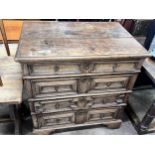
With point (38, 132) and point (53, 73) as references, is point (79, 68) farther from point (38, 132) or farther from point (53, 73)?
point (38, 132)

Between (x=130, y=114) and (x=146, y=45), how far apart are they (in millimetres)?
678

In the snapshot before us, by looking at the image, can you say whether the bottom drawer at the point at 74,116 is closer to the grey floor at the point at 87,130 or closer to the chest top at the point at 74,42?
the grey floor at the point at 87,130

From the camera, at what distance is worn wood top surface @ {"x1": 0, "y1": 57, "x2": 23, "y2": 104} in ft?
3.95

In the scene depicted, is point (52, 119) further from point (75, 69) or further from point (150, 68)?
point (150, 68)

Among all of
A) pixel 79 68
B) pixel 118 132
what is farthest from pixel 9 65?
pixel 118 132

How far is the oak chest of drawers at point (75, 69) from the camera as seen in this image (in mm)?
1131

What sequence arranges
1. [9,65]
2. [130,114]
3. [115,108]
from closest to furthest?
[9,65], [115,108], [130,114]

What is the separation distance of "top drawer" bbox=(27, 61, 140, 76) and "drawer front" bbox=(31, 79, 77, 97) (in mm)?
72

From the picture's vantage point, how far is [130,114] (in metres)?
1.86

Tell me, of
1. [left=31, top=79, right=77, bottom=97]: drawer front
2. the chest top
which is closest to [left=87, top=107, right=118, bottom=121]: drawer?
[left=31, top=79, right=77, bottom=97]: drawer front

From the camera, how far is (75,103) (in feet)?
4.69

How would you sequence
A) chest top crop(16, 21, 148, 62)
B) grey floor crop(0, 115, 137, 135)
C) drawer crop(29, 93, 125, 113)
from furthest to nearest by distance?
1. grey floor crop(0, 115, 137, 135)
2. drawer crop(29, 93, 125, 113)
3. chest top crop(16, 21, 148, 62)

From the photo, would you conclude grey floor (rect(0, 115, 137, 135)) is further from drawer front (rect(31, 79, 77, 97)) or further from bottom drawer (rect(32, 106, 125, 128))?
drawer front (rect(31, 79, 77, 97))

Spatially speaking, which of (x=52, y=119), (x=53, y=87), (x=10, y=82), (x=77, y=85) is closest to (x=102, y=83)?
(x=77, y=85)
